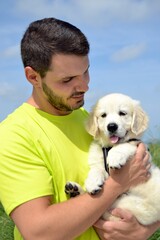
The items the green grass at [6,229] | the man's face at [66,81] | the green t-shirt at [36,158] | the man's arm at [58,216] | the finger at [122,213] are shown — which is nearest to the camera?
the man's arm at [58,216]

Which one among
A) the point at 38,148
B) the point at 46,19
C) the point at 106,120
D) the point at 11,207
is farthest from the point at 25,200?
the point at 46,19

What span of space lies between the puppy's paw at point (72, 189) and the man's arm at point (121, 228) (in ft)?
0.90

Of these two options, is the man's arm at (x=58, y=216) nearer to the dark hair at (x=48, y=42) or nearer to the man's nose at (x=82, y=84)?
the man's nose at (x=82, y=84)

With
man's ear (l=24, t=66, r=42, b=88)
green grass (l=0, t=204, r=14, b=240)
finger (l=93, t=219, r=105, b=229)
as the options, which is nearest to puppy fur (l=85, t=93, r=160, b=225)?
finger (l=93, t=219, r=105, b=229)

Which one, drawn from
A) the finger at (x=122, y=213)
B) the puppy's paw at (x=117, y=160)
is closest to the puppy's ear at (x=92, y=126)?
the puppy's paw at (x=117, y=160)

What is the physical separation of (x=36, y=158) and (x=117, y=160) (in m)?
0.61

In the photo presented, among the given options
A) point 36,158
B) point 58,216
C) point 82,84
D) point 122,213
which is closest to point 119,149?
point 122,213

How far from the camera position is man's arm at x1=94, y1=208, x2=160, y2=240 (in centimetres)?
351

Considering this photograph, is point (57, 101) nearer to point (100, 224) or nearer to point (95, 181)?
point (95, 181)

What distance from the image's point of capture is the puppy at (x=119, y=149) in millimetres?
3562

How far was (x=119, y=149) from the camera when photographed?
369 cm

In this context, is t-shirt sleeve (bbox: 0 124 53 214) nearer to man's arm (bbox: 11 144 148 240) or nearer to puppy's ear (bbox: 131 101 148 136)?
man's arm (bbox: 11 144 148 240)

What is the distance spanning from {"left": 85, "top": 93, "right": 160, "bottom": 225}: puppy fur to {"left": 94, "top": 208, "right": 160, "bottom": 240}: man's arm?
86 millimetres

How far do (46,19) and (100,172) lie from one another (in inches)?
50.2
